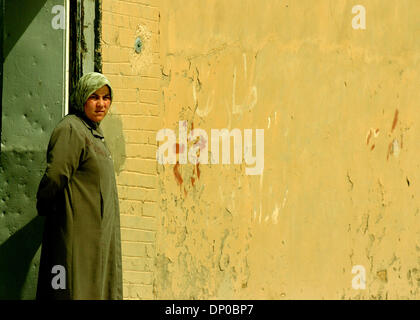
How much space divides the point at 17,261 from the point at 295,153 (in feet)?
7.25

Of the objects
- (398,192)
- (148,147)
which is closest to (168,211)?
(148,147)

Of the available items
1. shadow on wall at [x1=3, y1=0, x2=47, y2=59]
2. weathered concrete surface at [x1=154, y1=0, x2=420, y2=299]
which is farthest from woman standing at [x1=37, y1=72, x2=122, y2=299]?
weathered concrete surface at [x1=154, y1=0, x2=420, y2=299]

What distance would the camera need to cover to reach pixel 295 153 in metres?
7.69

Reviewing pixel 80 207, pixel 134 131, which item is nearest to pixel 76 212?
pixel 80 207

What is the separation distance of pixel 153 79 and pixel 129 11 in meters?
0.47

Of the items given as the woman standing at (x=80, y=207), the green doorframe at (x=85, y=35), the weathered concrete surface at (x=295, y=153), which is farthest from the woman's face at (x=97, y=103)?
the weathered concrete surface at (x=295, y=153)

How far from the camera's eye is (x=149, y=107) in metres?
7.07

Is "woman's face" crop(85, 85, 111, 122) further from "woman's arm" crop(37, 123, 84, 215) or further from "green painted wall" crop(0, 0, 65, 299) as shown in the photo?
"green painted wall" crop(0, 0, 65, 299)

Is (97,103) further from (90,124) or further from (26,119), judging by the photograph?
(26,119)

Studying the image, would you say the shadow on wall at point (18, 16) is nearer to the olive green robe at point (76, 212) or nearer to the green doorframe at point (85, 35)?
the green doorframe at point (85, 35)

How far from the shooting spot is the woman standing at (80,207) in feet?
18.6
